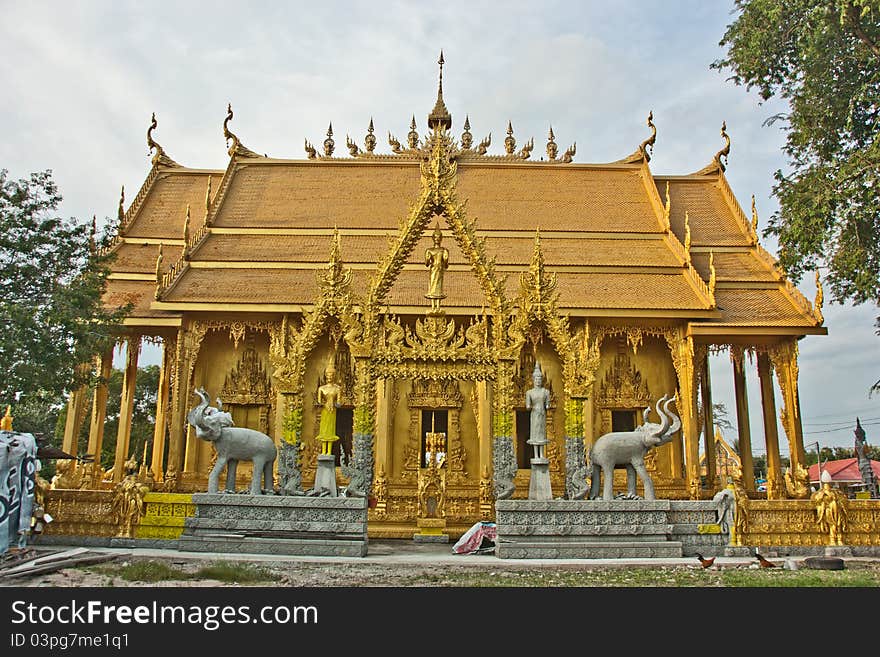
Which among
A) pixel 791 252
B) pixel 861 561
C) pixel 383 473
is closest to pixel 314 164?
pixel 383 473

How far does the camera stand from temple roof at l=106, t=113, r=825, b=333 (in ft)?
56.6

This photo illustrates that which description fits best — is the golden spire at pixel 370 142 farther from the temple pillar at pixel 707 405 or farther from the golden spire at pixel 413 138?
Result: the temple pillar at pixel 707 405

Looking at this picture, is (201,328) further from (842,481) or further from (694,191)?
(842,481)

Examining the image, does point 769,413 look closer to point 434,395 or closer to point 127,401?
point 434,395

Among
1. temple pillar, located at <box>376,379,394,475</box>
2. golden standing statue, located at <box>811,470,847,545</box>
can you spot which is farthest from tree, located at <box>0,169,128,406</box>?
golden standing statue, located at <box>811,470,847,545</box>

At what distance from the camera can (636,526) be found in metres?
9.52

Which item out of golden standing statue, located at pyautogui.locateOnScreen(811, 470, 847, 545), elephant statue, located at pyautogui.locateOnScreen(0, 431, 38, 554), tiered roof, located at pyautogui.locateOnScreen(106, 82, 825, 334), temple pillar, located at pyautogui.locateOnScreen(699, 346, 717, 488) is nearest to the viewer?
elephant statue, located at pyautogui.locateOnScreen(0, 431, 38, 554)

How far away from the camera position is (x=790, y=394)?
1711cm

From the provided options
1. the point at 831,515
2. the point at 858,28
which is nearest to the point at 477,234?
the point at 858,28

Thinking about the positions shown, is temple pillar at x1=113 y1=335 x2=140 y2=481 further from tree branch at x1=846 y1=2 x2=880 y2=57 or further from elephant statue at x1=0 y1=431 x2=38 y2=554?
tree branch at x1=846 y1=2 x2=880 y2=57

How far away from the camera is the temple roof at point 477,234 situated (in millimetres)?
A: 17250

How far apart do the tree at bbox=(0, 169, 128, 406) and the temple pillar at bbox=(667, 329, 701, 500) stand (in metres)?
13.3

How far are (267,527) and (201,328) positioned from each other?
907 cm

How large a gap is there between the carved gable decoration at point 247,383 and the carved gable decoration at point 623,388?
894 centimetres
